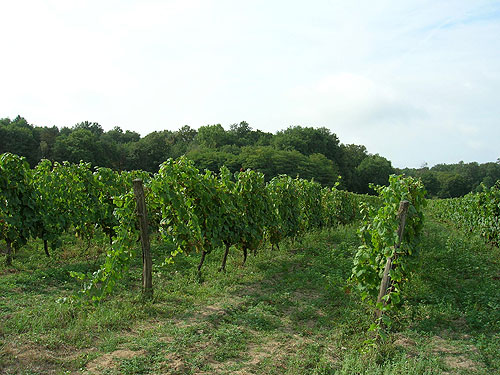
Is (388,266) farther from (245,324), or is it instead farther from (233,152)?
(233,152)

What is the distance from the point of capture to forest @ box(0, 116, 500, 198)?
Result: 1949 inches

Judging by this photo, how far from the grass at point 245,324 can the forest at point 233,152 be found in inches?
1739

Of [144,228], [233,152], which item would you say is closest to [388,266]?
[144,228]

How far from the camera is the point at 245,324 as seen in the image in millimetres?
5195

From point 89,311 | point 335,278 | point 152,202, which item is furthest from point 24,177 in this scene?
point 335,278

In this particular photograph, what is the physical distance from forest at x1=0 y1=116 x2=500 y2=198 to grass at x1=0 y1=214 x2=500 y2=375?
44.2m

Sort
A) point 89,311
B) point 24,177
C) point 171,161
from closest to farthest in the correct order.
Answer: point 89,311, point 171,161, point 24,177

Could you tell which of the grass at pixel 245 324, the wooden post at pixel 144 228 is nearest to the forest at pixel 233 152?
the grass at pixel 245 324

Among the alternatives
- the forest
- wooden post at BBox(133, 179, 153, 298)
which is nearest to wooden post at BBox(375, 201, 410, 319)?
wooden post at BBox(133, 179, 153, 298)

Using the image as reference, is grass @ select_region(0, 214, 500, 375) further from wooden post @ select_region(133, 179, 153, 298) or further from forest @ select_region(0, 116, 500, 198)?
forest @ select_region(0, 116, 500, 198)

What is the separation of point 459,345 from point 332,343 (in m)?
1.52

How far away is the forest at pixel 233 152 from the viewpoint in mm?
49500

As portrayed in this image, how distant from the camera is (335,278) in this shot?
24.1 feet

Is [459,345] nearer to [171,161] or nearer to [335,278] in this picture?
[335,278]
